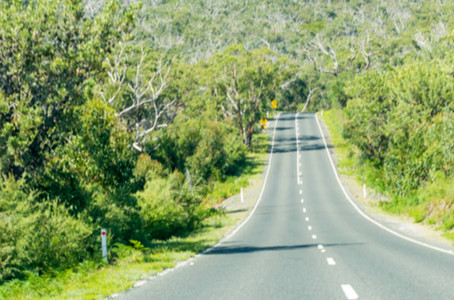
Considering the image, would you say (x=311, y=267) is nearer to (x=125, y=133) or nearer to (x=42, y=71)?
(x=42, y=71)

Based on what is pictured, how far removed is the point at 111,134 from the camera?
21.1m

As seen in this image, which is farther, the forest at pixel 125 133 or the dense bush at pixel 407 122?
the dense bush at pixel 407 122

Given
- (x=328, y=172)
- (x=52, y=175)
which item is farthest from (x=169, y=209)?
(x=328, y=172)

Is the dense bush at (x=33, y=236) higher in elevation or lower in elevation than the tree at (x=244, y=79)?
lower

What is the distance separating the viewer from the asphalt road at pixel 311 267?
904 cm

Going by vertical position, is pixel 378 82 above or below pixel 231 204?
above

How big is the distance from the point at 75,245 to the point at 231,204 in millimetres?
34785

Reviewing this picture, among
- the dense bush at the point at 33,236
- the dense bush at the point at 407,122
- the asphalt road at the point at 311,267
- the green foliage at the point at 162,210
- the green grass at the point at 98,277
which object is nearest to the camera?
the asphalt road at the point at 311,267

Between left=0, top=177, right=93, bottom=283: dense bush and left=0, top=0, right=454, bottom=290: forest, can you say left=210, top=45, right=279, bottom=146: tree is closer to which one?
left=0, top=0, right=454, bottom=290: forest

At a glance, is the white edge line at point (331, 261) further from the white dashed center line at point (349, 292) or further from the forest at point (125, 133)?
the forest at point (125, 133)

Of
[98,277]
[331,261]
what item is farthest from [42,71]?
[331,261]

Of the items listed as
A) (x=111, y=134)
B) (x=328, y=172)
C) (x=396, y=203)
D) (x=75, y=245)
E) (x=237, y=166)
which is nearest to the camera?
(x=75, y=245)

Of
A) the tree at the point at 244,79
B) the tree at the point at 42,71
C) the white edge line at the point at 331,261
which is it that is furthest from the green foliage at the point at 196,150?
the white edge line at the point at 331,261

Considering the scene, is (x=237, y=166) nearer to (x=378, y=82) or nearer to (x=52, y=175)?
(x=378, y=82)
